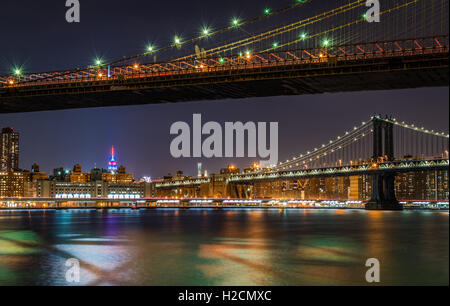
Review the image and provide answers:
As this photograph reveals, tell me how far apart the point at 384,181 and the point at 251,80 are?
1928 inches

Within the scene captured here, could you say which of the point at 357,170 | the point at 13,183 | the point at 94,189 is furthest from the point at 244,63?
the point at 13,183

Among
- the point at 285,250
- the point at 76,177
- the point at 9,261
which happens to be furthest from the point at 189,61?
the point at 76,177

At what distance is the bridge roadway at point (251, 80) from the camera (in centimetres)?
3441

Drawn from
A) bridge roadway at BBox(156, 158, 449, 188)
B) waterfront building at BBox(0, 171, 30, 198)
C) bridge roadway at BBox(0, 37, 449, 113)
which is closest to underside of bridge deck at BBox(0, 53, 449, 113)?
bridge roadway at BBox(0, 37, 449, 113)

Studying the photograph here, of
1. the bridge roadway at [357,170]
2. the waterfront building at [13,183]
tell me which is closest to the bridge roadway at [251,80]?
the bridge roadway at [357,170]

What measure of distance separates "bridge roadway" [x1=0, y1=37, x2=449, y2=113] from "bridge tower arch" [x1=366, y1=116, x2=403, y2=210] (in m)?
41.7

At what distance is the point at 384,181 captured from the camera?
81.7 m

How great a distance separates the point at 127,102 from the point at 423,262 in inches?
1359

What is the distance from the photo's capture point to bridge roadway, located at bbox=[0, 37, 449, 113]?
34.4 meters

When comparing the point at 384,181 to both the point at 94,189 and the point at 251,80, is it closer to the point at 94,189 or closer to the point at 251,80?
the point at 251,80

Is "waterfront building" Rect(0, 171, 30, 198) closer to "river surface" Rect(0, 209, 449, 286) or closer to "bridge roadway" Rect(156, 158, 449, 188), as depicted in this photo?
"bridge roadway" Rect(156, 158, 449, 188)

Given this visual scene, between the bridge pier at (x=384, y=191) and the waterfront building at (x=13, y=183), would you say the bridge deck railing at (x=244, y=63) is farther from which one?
the waterfront building at (x=13, y=183)

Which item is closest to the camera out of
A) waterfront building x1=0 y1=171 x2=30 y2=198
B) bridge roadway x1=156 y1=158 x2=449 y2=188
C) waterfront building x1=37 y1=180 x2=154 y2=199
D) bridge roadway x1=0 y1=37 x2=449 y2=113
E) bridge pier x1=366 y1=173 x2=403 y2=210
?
bridge roadway x1=0 y1=37 x2=449 y2=113

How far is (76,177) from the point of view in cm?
18388
